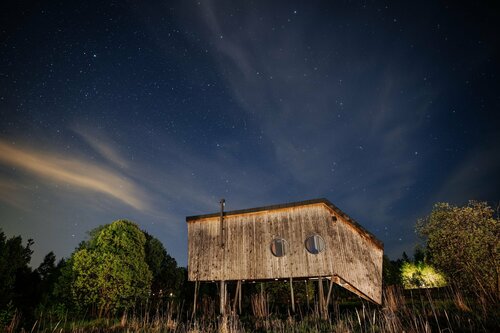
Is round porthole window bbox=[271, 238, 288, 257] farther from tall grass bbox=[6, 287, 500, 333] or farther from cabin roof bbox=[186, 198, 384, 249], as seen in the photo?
tall grass bbox=[6, 287, 500, 333]

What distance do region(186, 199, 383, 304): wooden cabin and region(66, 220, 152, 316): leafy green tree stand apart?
341 cm

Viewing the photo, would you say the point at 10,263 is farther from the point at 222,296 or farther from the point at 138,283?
the point at 222,296

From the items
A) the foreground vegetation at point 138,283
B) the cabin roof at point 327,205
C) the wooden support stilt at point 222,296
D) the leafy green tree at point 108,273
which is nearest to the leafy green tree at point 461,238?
the foreground vegetation at point 138,283

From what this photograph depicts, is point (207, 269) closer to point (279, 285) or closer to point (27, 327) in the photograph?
point (27, 327)

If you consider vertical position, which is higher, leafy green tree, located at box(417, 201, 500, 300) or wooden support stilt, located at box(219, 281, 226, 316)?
leafy green tree, located at box(417, 201, 500, 300)

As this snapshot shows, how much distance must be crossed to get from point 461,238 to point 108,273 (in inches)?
764

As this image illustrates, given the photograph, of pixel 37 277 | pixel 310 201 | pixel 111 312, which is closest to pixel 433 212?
pixel 310 201

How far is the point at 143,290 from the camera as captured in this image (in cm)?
1727

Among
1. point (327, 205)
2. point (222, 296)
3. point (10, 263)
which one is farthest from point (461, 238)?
point (10, 263)

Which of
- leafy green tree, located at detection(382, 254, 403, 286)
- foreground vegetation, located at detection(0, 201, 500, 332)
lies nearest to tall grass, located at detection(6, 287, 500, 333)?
foreground vegetation, located at detection(0, 201, 500, 332)

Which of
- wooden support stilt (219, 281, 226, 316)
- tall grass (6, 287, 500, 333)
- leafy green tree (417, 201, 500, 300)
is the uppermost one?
leafy green tree (417, 201, 500, 300)

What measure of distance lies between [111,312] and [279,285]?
14862 millimetres

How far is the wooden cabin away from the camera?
15875 millimetres

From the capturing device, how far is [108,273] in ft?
53.2
